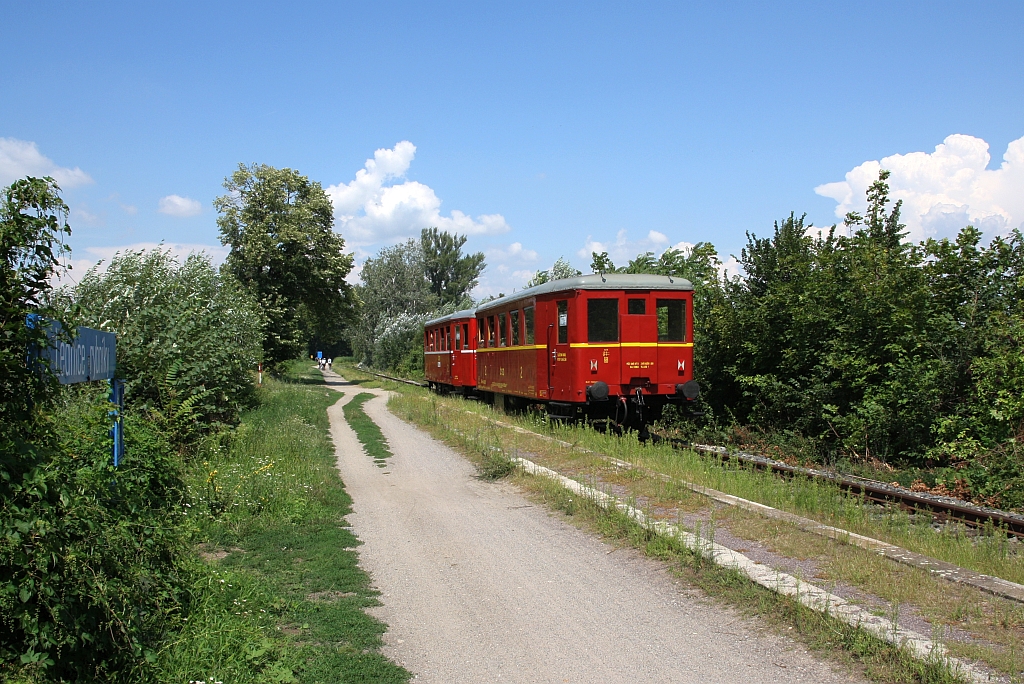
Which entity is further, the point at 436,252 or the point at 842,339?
the point at 436,252

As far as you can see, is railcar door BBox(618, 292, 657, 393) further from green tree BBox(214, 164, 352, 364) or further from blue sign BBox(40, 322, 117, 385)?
green tree BBox(214, 164, 352, 364)

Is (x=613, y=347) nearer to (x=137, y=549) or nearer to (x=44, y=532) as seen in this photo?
(x=137, y=549)

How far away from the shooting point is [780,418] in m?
16.9

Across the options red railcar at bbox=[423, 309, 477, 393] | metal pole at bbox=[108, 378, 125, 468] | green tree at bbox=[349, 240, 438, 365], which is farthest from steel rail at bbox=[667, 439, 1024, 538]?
green tree at bbox=[349, 240, 438, 365]

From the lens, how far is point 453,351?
27891 mm

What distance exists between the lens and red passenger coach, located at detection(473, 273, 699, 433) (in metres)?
15.3

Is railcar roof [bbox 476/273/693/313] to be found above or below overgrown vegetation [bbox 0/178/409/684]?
above

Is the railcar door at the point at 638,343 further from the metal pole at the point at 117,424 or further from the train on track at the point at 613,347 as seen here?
the metal pole at the point at 117,424

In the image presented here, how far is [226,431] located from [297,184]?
113 feet

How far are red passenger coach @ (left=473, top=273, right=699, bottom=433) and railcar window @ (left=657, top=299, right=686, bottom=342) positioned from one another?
0.8 inches

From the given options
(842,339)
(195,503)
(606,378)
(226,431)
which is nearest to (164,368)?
(226,431)

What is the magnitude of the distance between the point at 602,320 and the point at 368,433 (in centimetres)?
657

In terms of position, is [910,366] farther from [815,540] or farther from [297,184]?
[297,184]

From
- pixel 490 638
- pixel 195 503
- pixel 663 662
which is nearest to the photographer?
pixel 663 662
